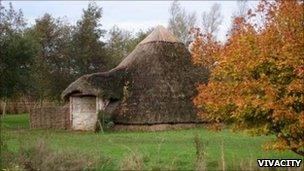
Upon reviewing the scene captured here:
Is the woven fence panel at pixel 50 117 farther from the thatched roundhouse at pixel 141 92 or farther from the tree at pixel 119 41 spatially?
the tree at pixel 119 41

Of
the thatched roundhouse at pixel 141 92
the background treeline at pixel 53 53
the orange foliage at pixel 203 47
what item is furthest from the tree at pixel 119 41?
the orange foliage at pixel 203 47

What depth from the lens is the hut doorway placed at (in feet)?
104

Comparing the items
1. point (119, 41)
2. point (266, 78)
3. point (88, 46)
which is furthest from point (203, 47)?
point (119, 41)

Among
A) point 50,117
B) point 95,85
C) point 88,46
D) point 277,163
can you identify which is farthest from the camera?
point 88,46

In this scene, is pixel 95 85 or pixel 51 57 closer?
pixel 95 85

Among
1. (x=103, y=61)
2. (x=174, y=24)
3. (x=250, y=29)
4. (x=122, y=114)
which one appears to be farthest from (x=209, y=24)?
(x=250, y=29)

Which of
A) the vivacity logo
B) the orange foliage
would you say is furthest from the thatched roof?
the vivacity logo

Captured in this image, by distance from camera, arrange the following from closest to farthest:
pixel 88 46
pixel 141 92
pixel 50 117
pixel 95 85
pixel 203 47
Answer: pixel 203 47 → pixel 95 85 → pixel 141 92 → pixel 50 117 → pixel 88 46

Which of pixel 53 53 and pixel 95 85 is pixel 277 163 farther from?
pixel 53 53

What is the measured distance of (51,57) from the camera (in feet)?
146

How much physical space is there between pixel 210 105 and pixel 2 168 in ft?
16.1

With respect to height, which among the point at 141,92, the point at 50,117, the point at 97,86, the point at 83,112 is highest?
the point at 97,86

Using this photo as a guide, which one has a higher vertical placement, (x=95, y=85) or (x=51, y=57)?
(x=51, y=57)

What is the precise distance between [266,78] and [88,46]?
3247cm
